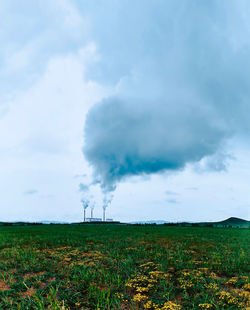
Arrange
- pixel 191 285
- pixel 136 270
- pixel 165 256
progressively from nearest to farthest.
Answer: pixel 191 285 → pixel 136 270 → pixel 165 256

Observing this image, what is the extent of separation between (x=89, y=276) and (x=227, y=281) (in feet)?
13.1

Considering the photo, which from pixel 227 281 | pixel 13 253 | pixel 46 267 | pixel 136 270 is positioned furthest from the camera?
pixel 13 253

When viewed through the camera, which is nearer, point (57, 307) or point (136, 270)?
point (57, 307)

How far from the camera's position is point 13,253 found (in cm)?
1048

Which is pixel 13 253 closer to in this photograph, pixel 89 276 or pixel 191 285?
pixel 89 276

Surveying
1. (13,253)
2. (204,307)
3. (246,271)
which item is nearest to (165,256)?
(246,271)

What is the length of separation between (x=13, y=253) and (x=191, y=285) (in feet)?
26.4

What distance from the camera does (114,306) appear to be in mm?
5363

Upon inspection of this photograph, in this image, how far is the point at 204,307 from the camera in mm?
5266

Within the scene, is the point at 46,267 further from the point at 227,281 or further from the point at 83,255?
the point at 227,281

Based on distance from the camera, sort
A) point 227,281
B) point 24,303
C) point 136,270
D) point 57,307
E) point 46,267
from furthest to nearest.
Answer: point 46,267 → point 136,270 → point 227,281 → point 24,303 → point 57,307

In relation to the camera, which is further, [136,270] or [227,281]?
[136,270]

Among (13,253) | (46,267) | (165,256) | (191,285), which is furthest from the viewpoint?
(13,253)

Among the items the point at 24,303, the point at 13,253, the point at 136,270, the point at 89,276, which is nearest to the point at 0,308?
the point at 24,303
